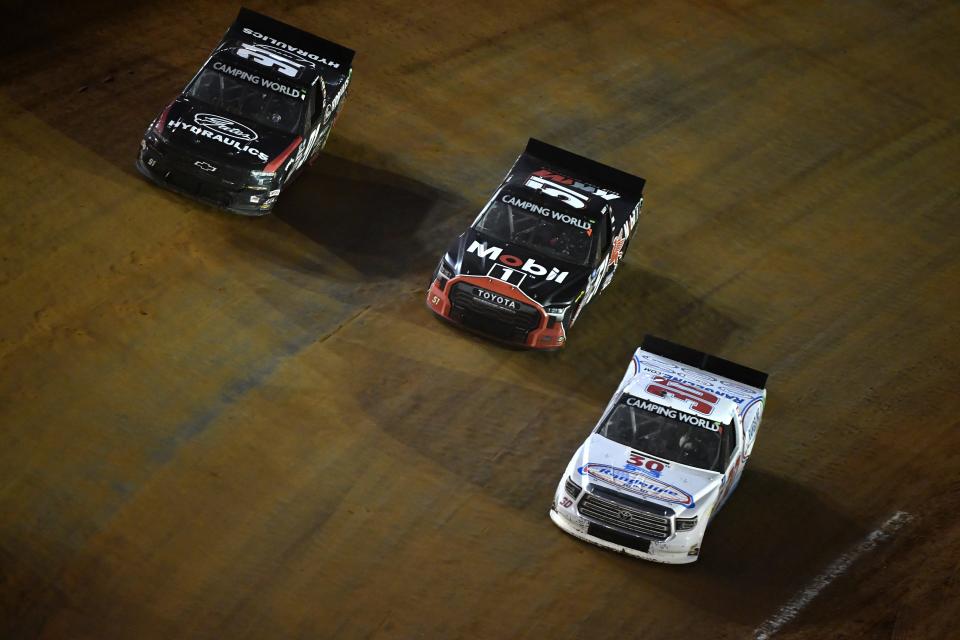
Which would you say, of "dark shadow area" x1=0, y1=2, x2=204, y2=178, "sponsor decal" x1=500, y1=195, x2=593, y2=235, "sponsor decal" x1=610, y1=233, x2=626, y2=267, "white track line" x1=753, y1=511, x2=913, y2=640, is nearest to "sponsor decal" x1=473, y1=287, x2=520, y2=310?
"sponsor decal" x1=500, y1=195, x2=593, y2=235

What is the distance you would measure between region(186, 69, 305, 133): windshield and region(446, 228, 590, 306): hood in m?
3.19

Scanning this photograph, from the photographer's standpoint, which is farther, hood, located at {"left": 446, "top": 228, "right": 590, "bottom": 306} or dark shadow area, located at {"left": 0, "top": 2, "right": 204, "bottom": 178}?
dark shadow area, located at {"left": 0, "top": 2, "right": 204, "bottom": 178}

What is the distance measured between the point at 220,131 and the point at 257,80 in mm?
1202

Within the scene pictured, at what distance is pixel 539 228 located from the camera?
20.1 meters

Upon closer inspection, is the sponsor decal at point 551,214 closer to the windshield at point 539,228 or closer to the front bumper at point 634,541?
the windshield at point 539,228

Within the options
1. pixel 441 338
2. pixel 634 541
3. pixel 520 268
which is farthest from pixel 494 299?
pixel 634 541

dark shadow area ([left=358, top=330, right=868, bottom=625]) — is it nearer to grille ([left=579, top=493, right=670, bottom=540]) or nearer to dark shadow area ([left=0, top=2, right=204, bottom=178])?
grille ([left=579, top=493, right=670, bottom=540])

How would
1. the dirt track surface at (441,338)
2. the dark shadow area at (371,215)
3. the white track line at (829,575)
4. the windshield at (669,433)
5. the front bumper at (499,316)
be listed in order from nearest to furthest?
the dirt track surface at (441,338)
the white track line at (829,575)
the windshield at (669,433)
the front bumper at (499,316)
the dark shadow area at (371,215)

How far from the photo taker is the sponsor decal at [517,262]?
63.7 feet

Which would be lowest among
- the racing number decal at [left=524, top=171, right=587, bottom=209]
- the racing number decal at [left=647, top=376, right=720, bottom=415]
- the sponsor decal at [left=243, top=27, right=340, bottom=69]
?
the racing number decal at [left=647, top=376, right=720, bottom=415]

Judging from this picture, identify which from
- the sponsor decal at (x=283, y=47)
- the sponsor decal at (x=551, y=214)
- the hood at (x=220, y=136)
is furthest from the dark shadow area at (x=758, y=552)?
the sponsor decal at (x=283, y=47)

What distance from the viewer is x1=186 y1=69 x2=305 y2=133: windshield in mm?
21047

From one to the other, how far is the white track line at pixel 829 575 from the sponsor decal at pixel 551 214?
203 inches

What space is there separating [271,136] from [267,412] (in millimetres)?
4555
